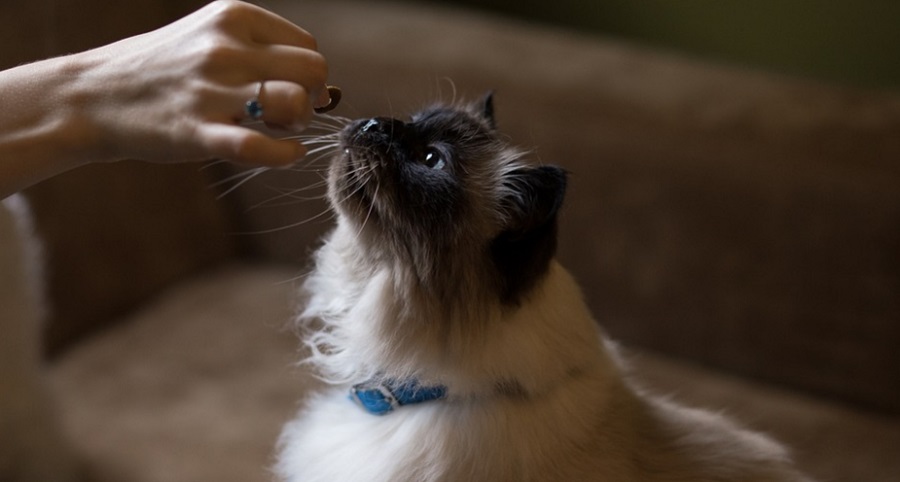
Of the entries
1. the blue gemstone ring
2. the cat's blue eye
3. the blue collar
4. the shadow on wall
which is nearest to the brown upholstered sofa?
the shadow on wall

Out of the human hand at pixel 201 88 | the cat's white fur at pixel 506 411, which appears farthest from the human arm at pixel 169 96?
the cat's white fur at pixel 506 411

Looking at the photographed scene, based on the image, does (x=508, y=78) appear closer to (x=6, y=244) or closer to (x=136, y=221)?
(x=136, y=221)

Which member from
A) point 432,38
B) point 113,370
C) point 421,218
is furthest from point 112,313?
point 421,218

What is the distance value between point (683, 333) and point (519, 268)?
89 cm

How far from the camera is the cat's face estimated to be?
1.01 m

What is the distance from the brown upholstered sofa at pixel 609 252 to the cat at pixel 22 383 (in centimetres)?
10

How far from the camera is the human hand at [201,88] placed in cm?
75

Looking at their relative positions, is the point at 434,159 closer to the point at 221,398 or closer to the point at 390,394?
the point at 390,394

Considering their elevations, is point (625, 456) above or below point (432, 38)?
below

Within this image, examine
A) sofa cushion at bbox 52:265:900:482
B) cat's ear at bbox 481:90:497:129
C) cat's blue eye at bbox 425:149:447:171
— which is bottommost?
sofa cushion at bbox 52:265:900:482

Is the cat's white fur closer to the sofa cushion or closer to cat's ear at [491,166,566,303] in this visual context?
cat's ear at [491,166,566,303]

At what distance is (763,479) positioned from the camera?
113 centimetres

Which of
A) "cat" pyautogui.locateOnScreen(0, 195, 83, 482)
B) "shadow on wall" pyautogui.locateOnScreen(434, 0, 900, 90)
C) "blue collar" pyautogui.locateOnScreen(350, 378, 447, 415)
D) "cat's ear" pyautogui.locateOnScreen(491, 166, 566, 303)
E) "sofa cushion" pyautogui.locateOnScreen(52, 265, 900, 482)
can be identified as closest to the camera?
"cat's ear" pyautogui.locateOnScreen(491, 166, 566, 303)

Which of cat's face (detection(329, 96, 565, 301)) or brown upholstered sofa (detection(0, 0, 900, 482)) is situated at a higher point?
cat's face (detection(329, 96, 565, 301))
